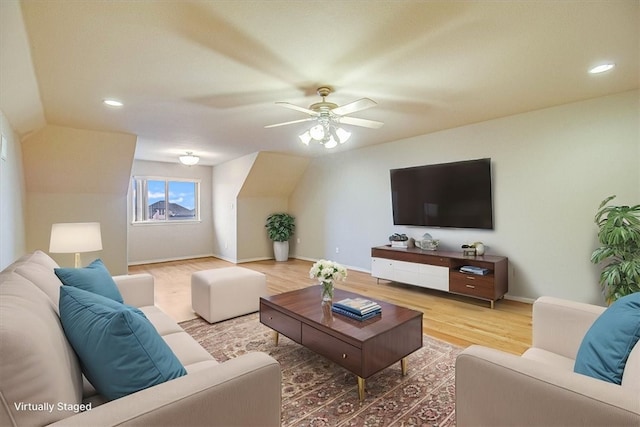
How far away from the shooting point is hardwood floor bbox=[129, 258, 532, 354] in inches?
113

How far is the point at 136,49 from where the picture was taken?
2.17 metres

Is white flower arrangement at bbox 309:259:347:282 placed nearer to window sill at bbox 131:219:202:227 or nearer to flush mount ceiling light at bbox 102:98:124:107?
flush mount ceiling light at bbox 102:98:124:107

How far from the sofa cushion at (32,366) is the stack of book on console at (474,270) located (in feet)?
12.6

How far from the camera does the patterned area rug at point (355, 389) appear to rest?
5.79 feet

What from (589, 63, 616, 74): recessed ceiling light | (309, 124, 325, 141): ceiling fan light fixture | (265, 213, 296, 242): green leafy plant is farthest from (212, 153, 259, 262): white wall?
(589, 63, 616, 74): recessed ceiling light

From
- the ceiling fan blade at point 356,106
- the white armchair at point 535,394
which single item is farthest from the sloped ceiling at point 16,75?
the white armchair at point 535,394

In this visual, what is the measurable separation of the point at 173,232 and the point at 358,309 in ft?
20.6

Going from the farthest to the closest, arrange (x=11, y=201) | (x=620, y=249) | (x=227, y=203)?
(x=227, y=203), (x=11, y=201), (x=620, y=249)

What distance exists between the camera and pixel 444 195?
4.43 meters

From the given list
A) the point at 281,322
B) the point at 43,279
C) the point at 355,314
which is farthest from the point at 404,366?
the point at 43,279

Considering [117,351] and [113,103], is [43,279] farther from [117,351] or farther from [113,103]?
[113,103]

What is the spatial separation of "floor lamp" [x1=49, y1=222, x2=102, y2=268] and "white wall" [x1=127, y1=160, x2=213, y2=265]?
425 cm

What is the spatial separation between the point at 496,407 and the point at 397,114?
3266 millimetres

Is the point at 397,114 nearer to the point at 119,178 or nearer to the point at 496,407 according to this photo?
the point at 496,407
